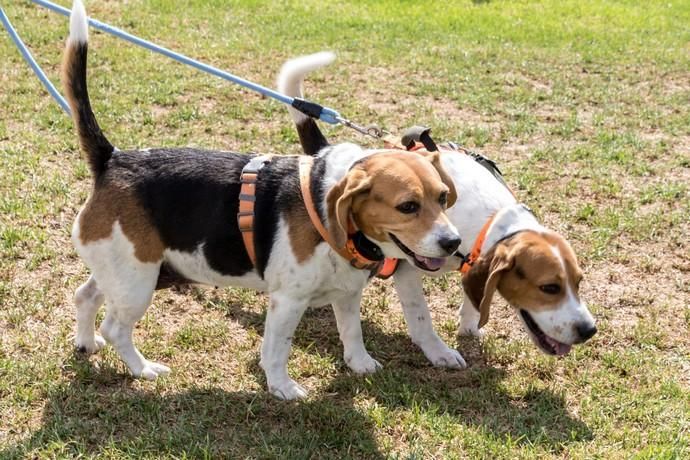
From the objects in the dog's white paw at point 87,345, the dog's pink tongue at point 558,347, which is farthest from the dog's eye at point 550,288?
the dog's white paw at point 87,345

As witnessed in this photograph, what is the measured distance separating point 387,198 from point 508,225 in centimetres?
85

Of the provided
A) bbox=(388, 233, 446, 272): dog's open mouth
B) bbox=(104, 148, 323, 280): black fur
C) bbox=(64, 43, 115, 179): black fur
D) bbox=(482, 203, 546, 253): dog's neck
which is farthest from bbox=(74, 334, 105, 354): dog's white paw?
bbox=(482, 203, 546, 253): dog's neck

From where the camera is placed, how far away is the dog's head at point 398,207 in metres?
3.66

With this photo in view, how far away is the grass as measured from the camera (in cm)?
400

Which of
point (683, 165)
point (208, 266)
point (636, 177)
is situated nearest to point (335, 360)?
point (208, 266)

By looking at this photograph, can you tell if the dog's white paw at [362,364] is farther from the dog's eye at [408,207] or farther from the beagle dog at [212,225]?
the dog's eye at [408,207]

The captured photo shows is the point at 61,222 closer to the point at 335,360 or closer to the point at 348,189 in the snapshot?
the point at 335,360

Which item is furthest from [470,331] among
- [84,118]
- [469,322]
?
[84,118]

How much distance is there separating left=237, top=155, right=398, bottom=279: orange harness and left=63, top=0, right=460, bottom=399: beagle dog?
1.0 inches

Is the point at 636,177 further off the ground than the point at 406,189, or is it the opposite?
the point at 406,189

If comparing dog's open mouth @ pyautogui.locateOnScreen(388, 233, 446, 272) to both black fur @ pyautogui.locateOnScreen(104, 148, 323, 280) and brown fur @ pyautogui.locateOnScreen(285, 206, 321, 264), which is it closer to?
brown fur @ pyautogui.locateOnScreen(285, 206, 321, 264)

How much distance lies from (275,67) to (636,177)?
196 inches

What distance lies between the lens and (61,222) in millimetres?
5973

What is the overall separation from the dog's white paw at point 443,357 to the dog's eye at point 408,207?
1.30 metres
